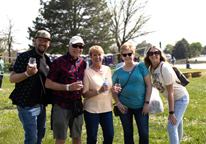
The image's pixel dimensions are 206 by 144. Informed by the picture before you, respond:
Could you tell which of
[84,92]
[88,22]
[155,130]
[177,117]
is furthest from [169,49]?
[84,92]

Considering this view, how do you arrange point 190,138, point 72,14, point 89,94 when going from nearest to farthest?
point 89,94, point 190,138, point 72,14

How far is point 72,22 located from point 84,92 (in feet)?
93.9

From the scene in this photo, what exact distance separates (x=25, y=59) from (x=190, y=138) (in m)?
4.26

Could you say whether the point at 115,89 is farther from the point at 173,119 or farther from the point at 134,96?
the point at 173,119

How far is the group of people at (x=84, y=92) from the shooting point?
119 inches

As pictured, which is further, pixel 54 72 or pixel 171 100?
pixel 171 100

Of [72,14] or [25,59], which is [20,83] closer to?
[25,59]

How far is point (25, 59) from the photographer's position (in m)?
3.07

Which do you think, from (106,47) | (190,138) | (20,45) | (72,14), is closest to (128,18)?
(106,47)

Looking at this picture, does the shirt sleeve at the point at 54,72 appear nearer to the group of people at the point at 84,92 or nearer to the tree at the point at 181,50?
the group of people at the point at 84,92

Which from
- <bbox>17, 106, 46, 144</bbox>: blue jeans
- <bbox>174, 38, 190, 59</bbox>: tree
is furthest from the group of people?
<bbox>174, 38, 190, 59</bbox>: tree

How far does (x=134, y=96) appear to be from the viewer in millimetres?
3277

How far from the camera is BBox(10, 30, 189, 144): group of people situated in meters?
3.02

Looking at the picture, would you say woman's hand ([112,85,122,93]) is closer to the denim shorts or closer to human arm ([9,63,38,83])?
the denim shorts
